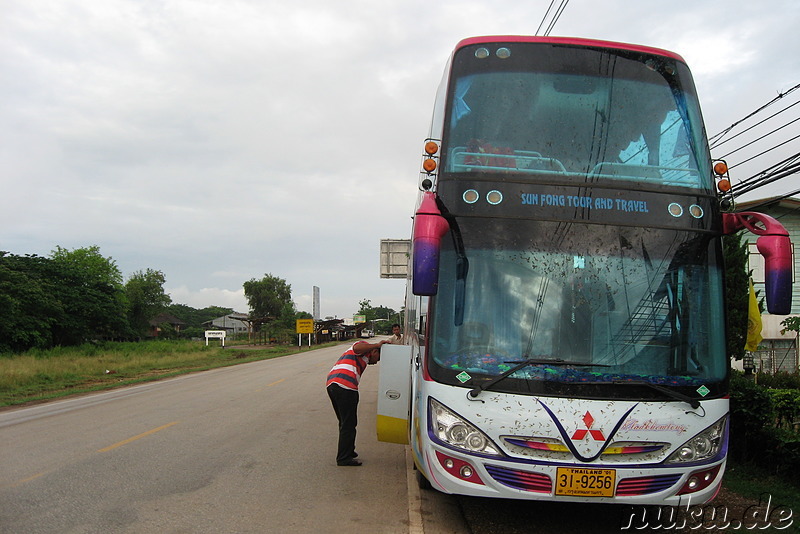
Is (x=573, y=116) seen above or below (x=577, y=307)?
above

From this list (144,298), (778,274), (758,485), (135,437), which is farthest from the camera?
(144,298)

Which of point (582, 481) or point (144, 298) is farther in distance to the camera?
point (144, 298)

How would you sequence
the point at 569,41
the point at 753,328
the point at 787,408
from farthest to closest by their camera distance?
the point at 753,328 < the point at 787,408 < the point at 569,41

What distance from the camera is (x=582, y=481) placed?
4297 millimetres

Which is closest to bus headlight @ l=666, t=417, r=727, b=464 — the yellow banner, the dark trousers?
the dark trousers

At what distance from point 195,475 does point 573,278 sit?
4.74 metres

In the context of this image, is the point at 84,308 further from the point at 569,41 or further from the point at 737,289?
the point at 569,41

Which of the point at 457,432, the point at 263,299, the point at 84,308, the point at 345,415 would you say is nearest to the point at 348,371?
the point at 345,415

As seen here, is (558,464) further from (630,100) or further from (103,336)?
(103,336)

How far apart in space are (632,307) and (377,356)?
3.83 metres

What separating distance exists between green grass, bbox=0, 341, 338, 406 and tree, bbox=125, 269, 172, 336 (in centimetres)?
3551

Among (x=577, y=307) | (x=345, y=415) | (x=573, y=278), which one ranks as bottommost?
(x=345, y=415)

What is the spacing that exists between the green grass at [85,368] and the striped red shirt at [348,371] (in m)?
11.7

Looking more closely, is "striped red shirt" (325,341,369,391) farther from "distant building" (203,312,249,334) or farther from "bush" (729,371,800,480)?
"distant building" (203,312,249,334)
